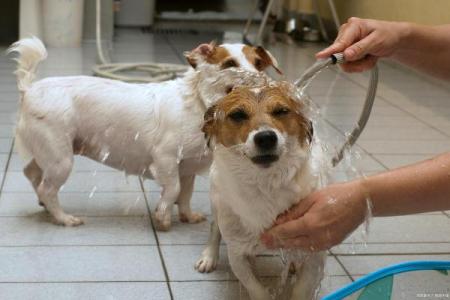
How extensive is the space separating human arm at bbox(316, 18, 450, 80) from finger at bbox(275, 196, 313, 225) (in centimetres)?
36

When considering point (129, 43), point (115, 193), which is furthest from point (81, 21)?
point (115, 193)

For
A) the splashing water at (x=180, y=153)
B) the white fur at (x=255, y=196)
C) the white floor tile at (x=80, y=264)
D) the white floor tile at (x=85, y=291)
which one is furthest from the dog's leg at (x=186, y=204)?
the white fur at (x=255, y=196)

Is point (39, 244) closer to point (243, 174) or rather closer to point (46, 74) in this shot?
point (243, 174)

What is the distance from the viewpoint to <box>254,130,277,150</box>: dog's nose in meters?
1.40

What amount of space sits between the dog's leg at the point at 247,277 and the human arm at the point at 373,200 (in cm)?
32

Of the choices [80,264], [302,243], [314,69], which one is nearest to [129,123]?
[80,264]

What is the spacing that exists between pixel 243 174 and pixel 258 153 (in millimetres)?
103

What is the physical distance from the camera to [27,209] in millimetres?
2373

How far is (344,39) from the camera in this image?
1.64 m

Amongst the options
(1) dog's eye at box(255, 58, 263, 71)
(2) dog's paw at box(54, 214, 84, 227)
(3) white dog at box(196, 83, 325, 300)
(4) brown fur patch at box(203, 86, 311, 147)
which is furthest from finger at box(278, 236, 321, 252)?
(2) dog's paw at box(54, 214, 84, 227)

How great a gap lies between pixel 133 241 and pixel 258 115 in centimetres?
84

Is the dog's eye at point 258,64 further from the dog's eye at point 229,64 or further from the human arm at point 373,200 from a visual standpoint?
the human arm at point 373,200

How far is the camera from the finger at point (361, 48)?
63.2 inches

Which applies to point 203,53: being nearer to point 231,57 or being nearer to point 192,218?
point 231,57
